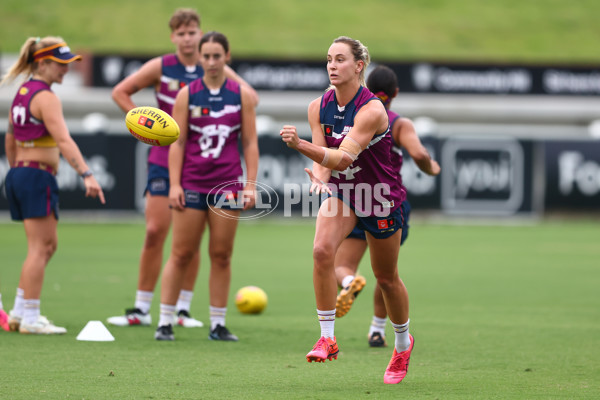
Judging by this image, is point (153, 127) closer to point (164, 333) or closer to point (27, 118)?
point (27, 118)

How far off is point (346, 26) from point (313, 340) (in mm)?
41356

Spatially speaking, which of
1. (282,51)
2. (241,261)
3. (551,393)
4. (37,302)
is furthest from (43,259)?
(282,51)

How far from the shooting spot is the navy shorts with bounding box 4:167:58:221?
799 centimetres

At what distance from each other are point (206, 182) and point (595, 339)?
349 cm

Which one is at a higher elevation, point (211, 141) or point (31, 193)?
point (211, 141)

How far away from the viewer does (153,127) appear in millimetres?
7309

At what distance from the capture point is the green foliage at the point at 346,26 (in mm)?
45531

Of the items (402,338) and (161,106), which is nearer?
(402,338)

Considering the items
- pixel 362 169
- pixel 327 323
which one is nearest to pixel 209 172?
pixel 362 169

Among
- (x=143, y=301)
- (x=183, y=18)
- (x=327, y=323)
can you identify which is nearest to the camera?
(x=327, y=323)

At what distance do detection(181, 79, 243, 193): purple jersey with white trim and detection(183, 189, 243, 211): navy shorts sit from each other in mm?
44

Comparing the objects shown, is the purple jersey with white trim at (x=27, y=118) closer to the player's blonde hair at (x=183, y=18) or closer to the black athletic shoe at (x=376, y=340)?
the player's blonde hair at (x=183, y=18)

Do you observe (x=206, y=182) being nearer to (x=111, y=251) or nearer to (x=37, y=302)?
(x=37, y=302)

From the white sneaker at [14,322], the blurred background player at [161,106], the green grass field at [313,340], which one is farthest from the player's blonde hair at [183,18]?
the white sneaker at [14,322]
